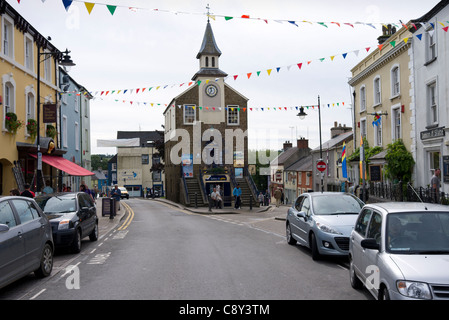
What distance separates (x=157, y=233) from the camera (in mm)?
16156

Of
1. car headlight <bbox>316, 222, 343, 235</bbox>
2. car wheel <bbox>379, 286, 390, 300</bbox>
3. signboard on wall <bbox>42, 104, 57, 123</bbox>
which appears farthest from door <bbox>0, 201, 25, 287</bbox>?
signboard on wall <bbox>42, 104, 57, 123</bbox>

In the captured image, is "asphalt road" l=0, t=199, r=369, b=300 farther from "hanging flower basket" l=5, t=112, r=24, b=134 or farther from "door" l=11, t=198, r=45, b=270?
"hanging flower basket" l=5, t=112, r=24, b=134

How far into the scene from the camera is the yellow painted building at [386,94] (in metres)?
21.0

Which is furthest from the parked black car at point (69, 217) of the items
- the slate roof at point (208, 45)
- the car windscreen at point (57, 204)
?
the slate roof at point (208, 45)

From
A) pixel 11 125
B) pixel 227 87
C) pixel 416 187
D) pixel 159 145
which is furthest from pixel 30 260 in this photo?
pixel 159 145

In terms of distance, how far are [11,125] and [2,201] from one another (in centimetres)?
1157

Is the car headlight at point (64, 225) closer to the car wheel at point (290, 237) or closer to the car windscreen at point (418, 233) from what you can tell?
the car wheel at point (290, 237)

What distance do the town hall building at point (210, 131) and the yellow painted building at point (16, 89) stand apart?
1924 centimetres

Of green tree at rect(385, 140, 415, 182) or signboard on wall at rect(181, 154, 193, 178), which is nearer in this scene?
green tree at rect(385, 140, 415, 182)

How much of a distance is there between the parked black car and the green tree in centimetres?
1440

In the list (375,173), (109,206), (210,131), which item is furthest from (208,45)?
(375,173)

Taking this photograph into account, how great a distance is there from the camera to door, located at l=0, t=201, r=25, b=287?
6.63m

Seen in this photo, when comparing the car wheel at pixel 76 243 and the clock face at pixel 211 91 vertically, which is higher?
the clock face at pixel 211 91
